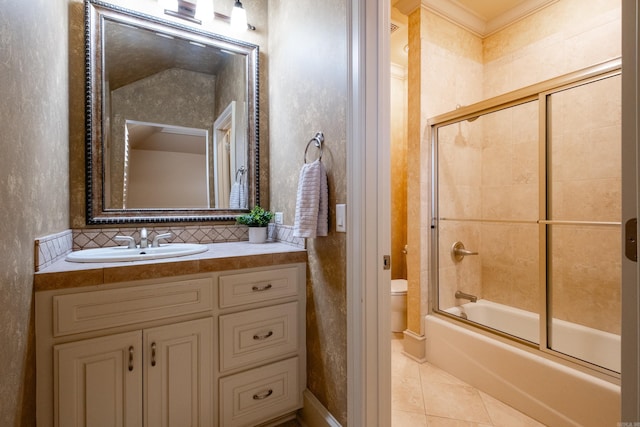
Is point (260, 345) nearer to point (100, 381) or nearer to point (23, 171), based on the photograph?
point (100, 381)

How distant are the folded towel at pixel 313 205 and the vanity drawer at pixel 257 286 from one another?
0.28 metres

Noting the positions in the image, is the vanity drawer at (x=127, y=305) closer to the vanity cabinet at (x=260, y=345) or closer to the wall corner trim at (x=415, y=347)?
the vanity cabinet at (x=260, y=345)

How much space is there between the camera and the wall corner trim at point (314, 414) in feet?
4.47

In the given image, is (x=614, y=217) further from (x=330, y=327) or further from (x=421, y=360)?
(x=330, y=327)

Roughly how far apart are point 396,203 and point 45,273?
2.90m

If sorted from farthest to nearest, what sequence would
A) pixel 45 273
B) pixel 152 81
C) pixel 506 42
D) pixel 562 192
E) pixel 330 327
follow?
pixel 506 42 → pixel 562 192 → pixel 152 81 → pixel 330 327 → pixel 45 273

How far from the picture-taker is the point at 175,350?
1272 mm

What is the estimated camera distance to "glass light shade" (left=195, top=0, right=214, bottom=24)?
5.72 feet

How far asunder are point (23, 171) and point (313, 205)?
1.01m

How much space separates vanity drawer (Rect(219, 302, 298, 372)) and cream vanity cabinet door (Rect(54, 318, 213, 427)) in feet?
0.26

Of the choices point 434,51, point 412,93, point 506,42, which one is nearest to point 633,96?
point 412,93

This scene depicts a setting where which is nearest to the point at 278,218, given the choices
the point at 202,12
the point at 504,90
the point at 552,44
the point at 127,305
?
the point at 127,305

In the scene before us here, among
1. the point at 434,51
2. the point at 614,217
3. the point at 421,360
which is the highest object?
the point at 434,51

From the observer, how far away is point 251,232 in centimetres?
185
